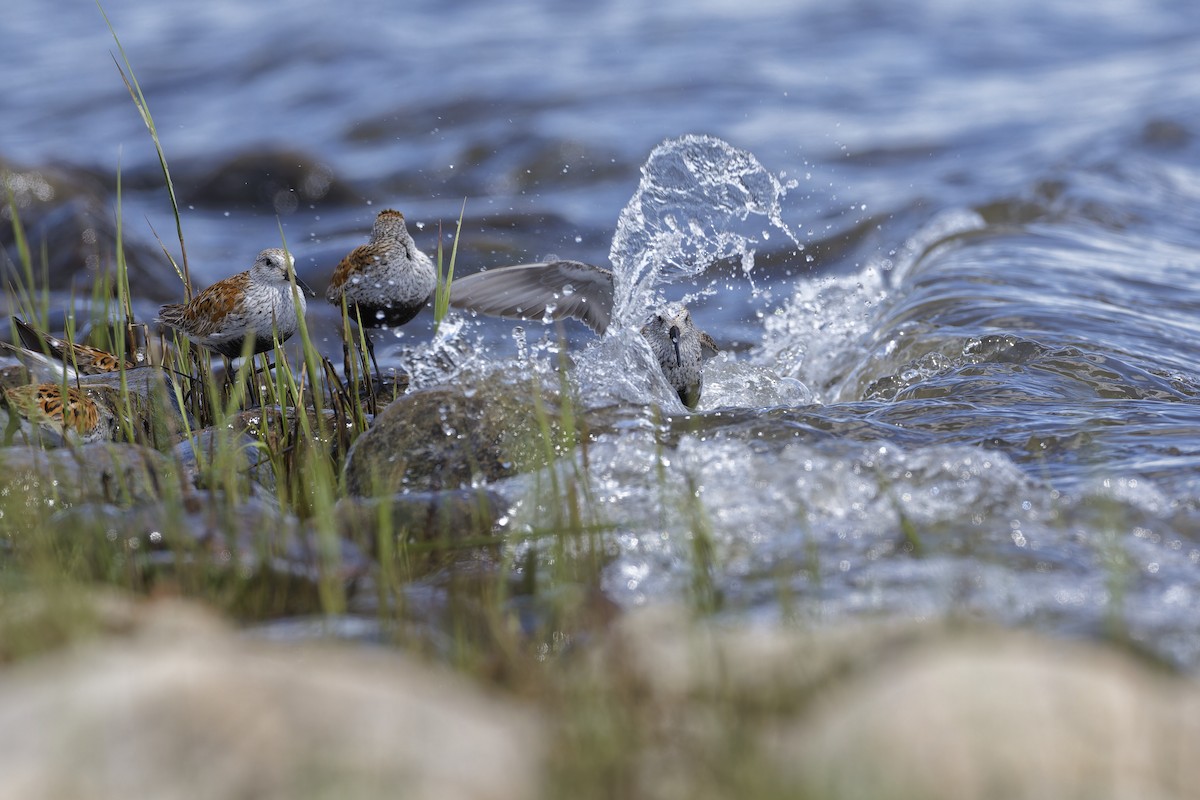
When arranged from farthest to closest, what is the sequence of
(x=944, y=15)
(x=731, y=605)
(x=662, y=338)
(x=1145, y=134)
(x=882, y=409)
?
(x=944, y=15) < (x=1145, y=134) < (x=662, y=338) < (x=882, y=409) < (x=731, y=605)

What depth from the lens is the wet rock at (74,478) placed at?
13.3 feet

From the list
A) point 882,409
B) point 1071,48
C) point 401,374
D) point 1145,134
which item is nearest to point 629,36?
point 1071,48

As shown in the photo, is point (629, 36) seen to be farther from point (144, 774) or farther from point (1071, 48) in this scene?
point (144, 774)

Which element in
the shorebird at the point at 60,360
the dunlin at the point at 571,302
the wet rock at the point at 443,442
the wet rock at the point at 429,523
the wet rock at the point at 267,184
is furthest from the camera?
the wet rock at the point at 267,184

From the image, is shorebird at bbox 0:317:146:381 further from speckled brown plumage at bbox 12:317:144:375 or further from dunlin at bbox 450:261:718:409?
dunlin at bbox 450:261:718:409

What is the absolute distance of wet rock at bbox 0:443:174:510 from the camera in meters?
4.06

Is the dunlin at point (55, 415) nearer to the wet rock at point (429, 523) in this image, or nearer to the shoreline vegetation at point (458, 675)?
the shoreline vegetation at point (458, 675)

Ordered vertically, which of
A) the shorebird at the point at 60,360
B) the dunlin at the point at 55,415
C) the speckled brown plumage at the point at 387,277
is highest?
the speckled brown plumage at the point at 387,277

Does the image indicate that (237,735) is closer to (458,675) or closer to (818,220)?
(458,675)

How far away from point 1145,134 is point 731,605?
1106cm

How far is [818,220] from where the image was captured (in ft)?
37.9

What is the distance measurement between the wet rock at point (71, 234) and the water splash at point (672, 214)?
3828 mm

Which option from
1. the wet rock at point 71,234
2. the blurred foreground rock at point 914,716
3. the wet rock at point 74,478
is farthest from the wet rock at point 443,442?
the wet rock at point 71,234

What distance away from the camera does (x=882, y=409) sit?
5574 mm
